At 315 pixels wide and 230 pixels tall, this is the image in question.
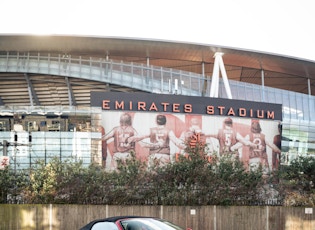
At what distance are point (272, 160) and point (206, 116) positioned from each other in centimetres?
823

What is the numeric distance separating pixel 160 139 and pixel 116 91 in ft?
32.4

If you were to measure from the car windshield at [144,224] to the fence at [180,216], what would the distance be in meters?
16.8

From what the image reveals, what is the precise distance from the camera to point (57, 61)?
224 feet

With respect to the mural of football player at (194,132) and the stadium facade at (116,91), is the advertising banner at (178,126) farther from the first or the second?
the stadium facade at (116,91)

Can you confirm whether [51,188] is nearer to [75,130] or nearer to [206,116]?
[75,130]

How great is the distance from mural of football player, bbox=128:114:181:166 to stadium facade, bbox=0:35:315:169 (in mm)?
637

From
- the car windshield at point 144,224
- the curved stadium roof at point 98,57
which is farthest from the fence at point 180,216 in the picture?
the curved stadium roof at point 98,57

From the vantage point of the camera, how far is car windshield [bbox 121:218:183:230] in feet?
55.8

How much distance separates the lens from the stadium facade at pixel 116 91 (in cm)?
5988

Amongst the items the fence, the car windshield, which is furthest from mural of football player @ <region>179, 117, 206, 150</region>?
the car windshield

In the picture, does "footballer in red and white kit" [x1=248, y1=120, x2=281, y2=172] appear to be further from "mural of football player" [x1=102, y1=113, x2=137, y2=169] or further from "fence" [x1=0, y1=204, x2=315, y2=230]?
"fence" [x1=0, y1=204, x2=315, y2=230]

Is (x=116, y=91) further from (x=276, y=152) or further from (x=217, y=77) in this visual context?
(x=276, y=152)

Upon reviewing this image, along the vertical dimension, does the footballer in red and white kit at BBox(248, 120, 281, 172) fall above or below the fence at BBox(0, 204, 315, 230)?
above

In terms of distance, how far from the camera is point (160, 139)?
61.8m
